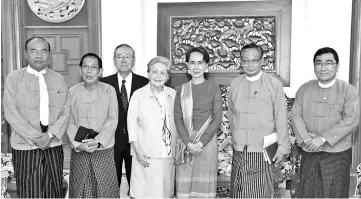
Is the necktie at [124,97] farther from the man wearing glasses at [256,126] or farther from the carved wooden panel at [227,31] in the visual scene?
the carved wooden panel at [227,31]

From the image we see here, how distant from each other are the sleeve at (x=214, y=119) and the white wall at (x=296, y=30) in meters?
1.57

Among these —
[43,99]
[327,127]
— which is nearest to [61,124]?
[43,99]

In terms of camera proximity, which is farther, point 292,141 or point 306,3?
point 306,3

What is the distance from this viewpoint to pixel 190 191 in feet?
9.64

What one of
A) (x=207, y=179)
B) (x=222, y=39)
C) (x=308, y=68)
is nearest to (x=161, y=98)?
(x=207, y=179)

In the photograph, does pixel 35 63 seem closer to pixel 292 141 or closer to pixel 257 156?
pixel 257 156

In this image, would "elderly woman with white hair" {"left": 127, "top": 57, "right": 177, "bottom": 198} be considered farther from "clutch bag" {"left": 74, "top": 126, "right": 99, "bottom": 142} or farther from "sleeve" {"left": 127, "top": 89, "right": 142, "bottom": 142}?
"clutch bag" {"left": 74, "top": 126, "right": 99, "bottom": 142}

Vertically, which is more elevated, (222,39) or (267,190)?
(222,39)

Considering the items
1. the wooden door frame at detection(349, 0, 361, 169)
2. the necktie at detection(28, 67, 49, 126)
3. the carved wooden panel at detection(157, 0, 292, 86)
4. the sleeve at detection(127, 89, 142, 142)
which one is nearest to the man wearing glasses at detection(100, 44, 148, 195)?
the sleeve at detection(127, 89, 142, 142)

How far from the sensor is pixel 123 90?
3258mm

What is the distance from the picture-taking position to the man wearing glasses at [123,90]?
3203 mm

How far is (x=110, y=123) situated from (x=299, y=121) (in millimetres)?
1411

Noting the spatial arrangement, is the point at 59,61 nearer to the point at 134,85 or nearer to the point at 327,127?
the point at 134,85

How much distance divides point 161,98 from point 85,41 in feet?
5.99
